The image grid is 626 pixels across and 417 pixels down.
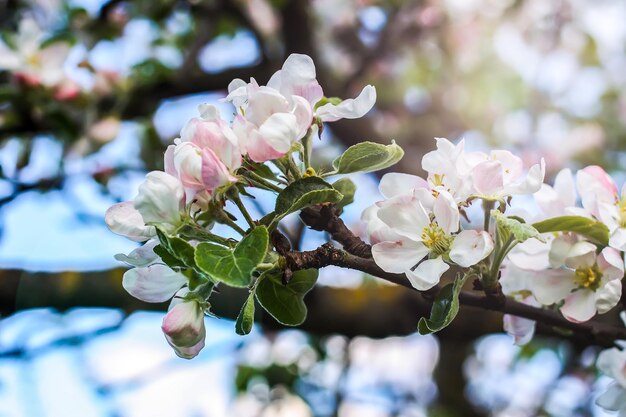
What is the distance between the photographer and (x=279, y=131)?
56 centimetres

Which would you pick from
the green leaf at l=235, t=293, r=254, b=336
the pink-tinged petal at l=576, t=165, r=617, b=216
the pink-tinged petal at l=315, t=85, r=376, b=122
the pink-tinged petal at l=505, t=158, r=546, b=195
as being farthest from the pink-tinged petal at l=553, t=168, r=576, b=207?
the green leaf at l=235, t=293, r=254, b=336

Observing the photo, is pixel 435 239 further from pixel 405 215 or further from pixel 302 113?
pixel 302 113

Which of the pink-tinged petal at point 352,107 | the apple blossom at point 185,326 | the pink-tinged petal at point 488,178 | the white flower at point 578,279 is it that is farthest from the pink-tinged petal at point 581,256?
the apple blossom at point 185,326

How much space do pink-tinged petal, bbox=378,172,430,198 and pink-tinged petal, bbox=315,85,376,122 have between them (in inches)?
2.5

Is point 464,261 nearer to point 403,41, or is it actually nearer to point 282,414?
point 282,414

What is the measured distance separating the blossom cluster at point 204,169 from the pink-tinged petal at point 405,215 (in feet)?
0.28

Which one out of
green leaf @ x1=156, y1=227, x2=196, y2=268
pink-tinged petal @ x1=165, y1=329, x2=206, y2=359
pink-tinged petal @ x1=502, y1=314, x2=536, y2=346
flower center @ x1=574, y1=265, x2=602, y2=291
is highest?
green leaf @ x1=156, y1=227, x2=196, y2=268

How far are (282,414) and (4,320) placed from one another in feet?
3.22

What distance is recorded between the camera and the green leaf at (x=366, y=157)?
61cm

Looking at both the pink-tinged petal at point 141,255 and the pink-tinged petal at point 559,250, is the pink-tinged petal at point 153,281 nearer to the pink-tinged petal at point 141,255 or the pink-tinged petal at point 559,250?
the pink-tinged petal at point 141,255

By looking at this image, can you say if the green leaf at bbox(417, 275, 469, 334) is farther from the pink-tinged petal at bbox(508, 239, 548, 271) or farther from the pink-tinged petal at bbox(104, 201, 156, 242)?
the pink-tinged petal at bbox(104, 201, 156, 242)

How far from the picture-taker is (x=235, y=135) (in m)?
0.59

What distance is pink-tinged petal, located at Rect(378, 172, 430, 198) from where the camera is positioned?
634 millimetres

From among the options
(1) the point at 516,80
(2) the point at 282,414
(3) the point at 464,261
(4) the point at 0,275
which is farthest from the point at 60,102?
(1) the point at 516,80
